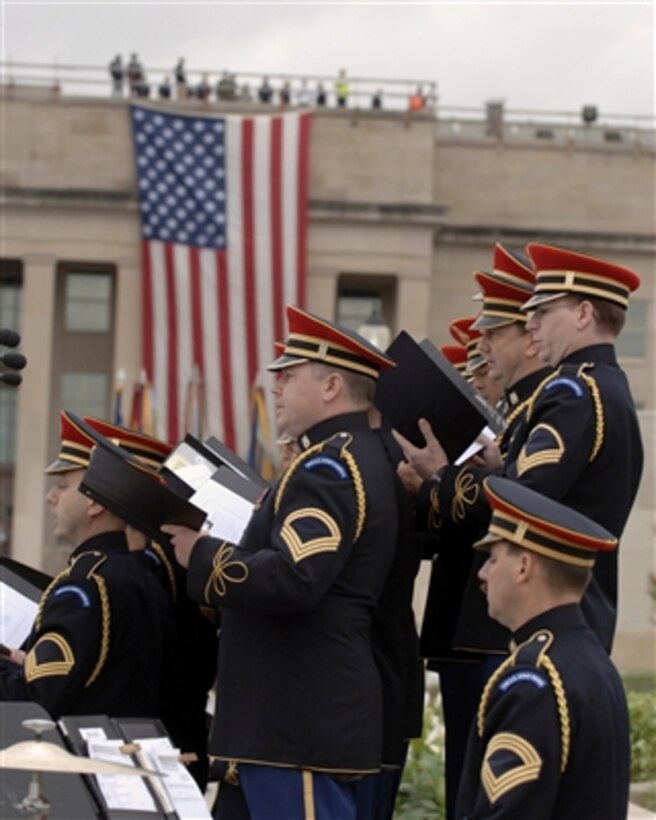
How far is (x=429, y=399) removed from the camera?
6.42 m

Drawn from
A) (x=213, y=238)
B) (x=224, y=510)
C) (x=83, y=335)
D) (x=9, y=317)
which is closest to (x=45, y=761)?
(x=224, y=510)

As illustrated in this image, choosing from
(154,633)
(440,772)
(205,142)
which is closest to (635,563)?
(205,142)

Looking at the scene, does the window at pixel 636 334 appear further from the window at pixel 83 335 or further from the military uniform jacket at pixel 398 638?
the military uniform jacket at pixel 398 638

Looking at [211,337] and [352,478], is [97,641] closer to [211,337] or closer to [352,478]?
[352,478]

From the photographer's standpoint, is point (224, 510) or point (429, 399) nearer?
point (429, 399)

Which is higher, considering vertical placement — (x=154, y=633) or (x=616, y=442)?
(x=616, y=442)

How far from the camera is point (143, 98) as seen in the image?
52.2 meters

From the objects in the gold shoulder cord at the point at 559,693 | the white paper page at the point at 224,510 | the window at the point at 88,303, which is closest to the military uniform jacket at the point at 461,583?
the white paper page at the point at 224,510

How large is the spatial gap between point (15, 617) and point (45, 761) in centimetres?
292

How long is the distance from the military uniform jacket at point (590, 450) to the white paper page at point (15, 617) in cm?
188

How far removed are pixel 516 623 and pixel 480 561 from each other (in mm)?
1403

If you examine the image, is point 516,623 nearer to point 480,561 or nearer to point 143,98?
point 480,561

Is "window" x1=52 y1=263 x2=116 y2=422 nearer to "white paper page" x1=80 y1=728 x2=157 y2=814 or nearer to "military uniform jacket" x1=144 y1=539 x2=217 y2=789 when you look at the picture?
"military uniform jacket" x1=144 y1=539 x2=217 y2=789

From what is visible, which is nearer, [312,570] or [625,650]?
[312,570]
